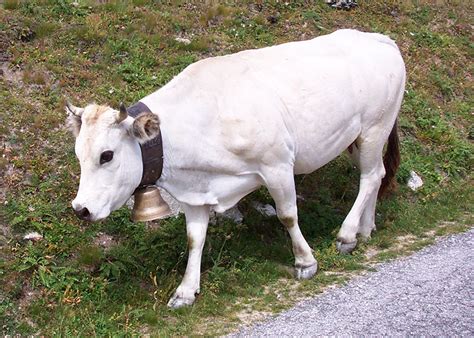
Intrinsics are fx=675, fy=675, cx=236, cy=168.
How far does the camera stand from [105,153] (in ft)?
19.4

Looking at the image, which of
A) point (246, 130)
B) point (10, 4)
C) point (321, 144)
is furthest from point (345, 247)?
point (10, 4)

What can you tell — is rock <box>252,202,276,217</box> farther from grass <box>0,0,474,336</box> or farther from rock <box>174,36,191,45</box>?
rock <box>174,36,191,45</box>

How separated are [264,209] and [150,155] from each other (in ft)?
9.39

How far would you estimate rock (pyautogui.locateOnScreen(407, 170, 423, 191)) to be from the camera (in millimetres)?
10102

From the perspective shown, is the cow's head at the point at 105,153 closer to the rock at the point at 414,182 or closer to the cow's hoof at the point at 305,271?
the cow's hoof at the point at 305,271

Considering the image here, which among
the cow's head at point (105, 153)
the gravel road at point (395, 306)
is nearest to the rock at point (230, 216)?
the gravel road at point (395, 306)

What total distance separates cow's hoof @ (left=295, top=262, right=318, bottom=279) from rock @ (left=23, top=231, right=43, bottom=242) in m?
2.85

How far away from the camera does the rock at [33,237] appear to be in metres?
7.38

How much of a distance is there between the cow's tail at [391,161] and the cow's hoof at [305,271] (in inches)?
92.2

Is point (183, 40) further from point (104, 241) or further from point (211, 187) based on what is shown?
point (211, 187)

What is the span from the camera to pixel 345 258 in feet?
25.8

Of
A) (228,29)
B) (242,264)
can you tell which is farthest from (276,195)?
(228,29)

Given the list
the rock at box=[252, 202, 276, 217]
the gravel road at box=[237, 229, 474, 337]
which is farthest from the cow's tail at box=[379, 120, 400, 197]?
the gravel road at box=[237, 229, 474, 337]

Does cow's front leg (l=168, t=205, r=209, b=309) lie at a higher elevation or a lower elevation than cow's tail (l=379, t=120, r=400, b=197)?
higher
